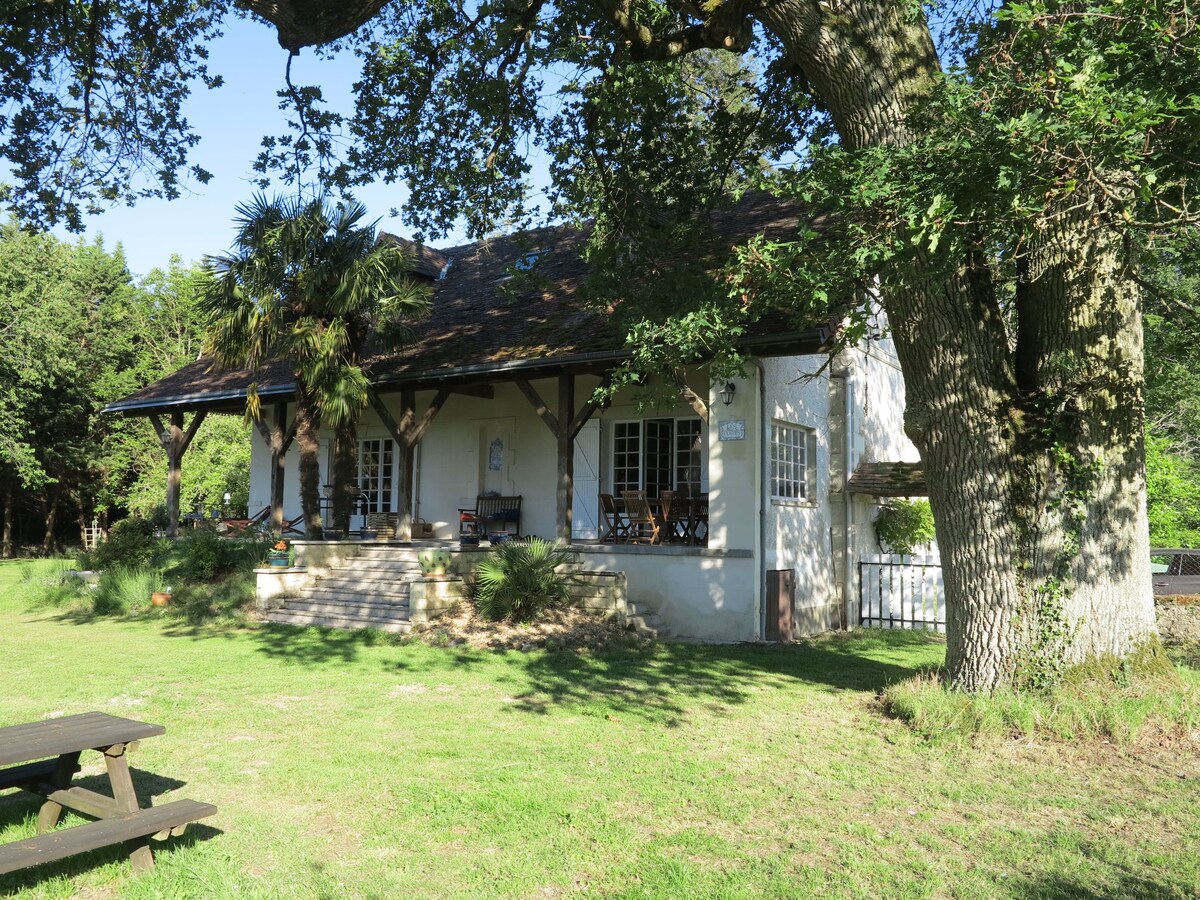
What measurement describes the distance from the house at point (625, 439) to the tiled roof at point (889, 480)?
0.33ft

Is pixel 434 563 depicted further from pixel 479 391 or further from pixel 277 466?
pixel 277 466

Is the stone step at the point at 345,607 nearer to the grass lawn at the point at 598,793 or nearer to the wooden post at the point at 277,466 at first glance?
the grass lawn at the point at 598,793

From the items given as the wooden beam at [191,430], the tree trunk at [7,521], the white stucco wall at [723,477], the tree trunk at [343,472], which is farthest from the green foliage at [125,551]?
the tree trunk at [7,521]

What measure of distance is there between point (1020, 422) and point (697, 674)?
4.26m

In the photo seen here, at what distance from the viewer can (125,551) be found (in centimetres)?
1681

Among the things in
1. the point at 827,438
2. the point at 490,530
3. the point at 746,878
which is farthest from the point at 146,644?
the point at 827,438

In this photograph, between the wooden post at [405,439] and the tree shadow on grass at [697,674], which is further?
the wooden post at [405,439]

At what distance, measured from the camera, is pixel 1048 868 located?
4176 mm

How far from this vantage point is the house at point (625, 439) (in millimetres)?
12195

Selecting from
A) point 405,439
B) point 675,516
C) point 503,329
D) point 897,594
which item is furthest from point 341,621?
point 897,594

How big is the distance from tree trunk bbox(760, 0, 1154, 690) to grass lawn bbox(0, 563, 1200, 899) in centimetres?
84

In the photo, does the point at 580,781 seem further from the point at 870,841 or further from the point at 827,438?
the point at 827,438

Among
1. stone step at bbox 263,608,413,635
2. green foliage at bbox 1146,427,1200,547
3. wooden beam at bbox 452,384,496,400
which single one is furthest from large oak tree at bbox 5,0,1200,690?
green foliage at bbox 1146,427,1200,547

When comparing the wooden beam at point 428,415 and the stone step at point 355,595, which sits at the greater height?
the wooden beam at point 428,415
